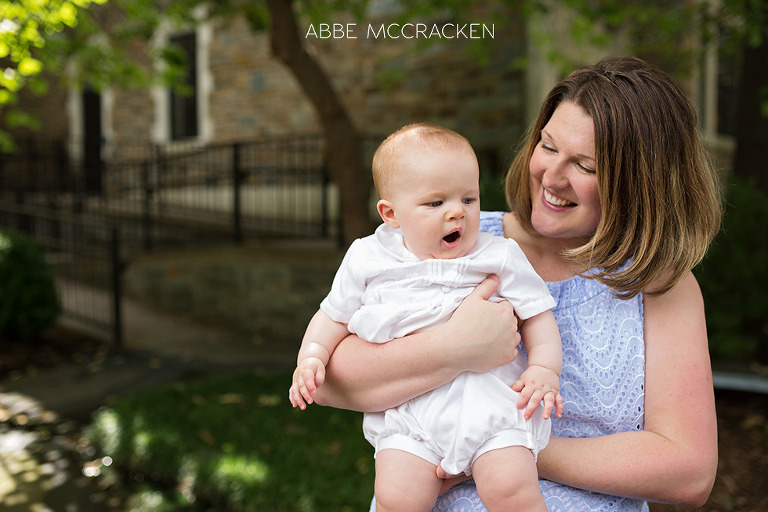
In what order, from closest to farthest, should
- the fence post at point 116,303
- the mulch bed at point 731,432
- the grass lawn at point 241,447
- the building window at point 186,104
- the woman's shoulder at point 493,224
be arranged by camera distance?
the woman's shoulder at point 493,224 → the mulch bed at point 731,432 → the grass lawn at point 241,447 → the fence post at point 116,303 → the building window at point 186,104

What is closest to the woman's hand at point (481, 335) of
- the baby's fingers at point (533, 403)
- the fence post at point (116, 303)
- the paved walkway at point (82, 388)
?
the baby's fingers at point (533, 403)

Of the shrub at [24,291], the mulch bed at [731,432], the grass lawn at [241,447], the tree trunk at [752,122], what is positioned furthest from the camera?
the shrub at [24,291]

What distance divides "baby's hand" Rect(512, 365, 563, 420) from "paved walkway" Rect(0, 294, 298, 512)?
3.60m

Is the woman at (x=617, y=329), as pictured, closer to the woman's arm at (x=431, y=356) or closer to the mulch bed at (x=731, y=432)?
the woman's arm at (x=431, y=356)

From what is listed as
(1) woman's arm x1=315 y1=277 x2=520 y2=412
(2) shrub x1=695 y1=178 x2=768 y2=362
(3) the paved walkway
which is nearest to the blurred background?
(2) shrub x1=695 y1=178 x2=768 y2=362

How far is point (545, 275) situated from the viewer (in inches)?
70.7

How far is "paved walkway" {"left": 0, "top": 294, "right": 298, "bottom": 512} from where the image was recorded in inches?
173

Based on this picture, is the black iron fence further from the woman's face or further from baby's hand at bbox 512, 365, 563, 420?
baby's hand at bbox 512, 365, 563, 420

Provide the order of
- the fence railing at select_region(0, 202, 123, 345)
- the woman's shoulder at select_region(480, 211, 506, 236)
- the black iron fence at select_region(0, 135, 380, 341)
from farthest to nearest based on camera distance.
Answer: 1. the black iron fence at select_region(0, 135, 380, 341)
2. the fence railing at select_region(0, 202, 123, 345)
3. the woman's shoulder at select_region(480, 211, 506, 236)

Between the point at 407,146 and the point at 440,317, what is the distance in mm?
409

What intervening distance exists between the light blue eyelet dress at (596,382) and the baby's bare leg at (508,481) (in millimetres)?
137

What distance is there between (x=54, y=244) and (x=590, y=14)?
7891 millimetres

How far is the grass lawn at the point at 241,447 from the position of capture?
13.0 feet

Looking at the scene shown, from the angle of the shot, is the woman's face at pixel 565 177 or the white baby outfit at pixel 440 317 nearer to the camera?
the white baby outfit at pixel 440 317
